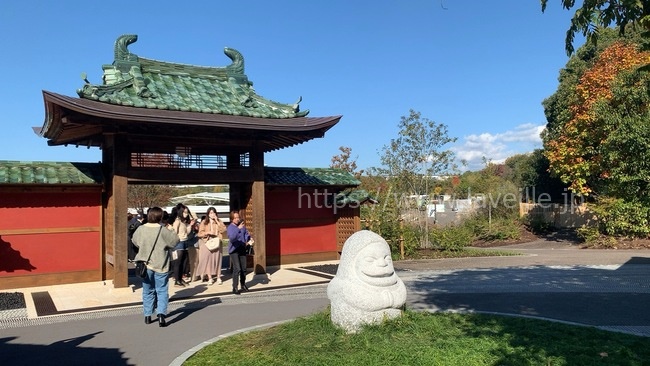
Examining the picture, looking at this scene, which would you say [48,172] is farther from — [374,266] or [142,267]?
[374,266]

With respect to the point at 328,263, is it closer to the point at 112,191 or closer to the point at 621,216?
the point at 112,191

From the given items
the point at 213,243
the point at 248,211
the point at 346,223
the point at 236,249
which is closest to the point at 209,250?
the point at 213,243

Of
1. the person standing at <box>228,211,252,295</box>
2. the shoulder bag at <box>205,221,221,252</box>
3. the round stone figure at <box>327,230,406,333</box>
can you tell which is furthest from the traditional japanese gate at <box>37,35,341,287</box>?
the round stone figure at <box>327,230,406,333</box>

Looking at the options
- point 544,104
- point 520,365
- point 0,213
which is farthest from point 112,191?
point 544,104

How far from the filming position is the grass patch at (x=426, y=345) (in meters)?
5.09

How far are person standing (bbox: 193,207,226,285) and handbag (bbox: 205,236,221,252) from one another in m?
0.05

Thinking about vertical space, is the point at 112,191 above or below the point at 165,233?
above

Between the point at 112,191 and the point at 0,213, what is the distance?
2378mm

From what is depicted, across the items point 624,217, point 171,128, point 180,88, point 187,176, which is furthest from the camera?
point 624,217

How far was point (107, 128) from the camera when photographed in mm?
10422

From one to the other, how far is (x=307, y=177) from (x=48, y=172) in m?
6.74

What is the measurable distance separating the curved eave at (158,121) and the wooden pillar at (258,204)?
76 cm

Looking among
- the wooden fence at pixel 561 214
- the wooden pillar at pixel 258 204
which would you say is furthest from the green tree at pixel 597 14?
the wooden fence at pixel 561 214

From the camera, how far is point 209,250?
1124 cm
